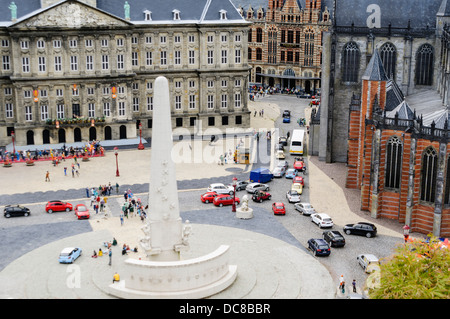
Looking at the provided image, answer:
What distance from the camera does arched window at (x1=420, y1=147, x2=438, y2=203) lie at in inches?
2699

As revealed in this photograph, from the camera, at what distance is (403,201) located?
7206 cm

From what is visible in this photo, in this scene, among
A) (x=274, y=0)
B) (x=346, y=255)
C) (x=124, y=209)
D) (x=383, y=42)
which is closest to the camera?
(x=346, y=255)

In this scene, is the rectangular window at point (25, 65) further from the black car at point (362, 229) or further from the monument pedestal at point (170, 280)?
the monument pedestal at point (170, 280)

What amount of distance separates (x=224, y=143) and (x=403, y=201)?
1623 inches

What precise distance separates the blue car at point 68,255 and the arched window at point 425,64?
52.9 meters

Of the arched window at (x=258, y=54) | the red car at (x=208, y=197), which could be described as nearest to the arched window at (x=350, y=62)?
the red car at (x=208, y=197)

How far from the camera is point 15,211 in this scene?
242 ft

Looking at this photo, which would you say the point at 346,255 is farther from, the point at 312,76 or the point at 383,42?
the point at 312,76

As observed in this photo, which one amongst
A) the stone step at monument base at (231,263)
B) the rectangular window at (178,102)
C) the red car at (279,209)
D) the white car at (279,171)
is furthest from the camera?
the rectangular window at (178,102)

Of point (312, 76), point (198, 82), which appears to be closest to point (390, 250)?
point (198, 82)

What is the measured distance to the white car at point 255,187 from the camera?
82.8m

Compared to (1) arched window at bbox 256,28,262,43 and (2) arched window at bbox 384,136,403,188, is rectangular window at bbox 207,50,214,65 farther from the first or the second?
(2) arched window at bbox 384,136,403,188

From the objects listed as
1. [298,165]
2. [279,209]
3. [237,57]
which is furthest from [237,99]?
[279,209]

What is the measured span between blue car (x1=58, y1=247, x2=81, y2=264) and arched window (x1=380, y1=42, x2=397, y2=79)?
51.2 meters
